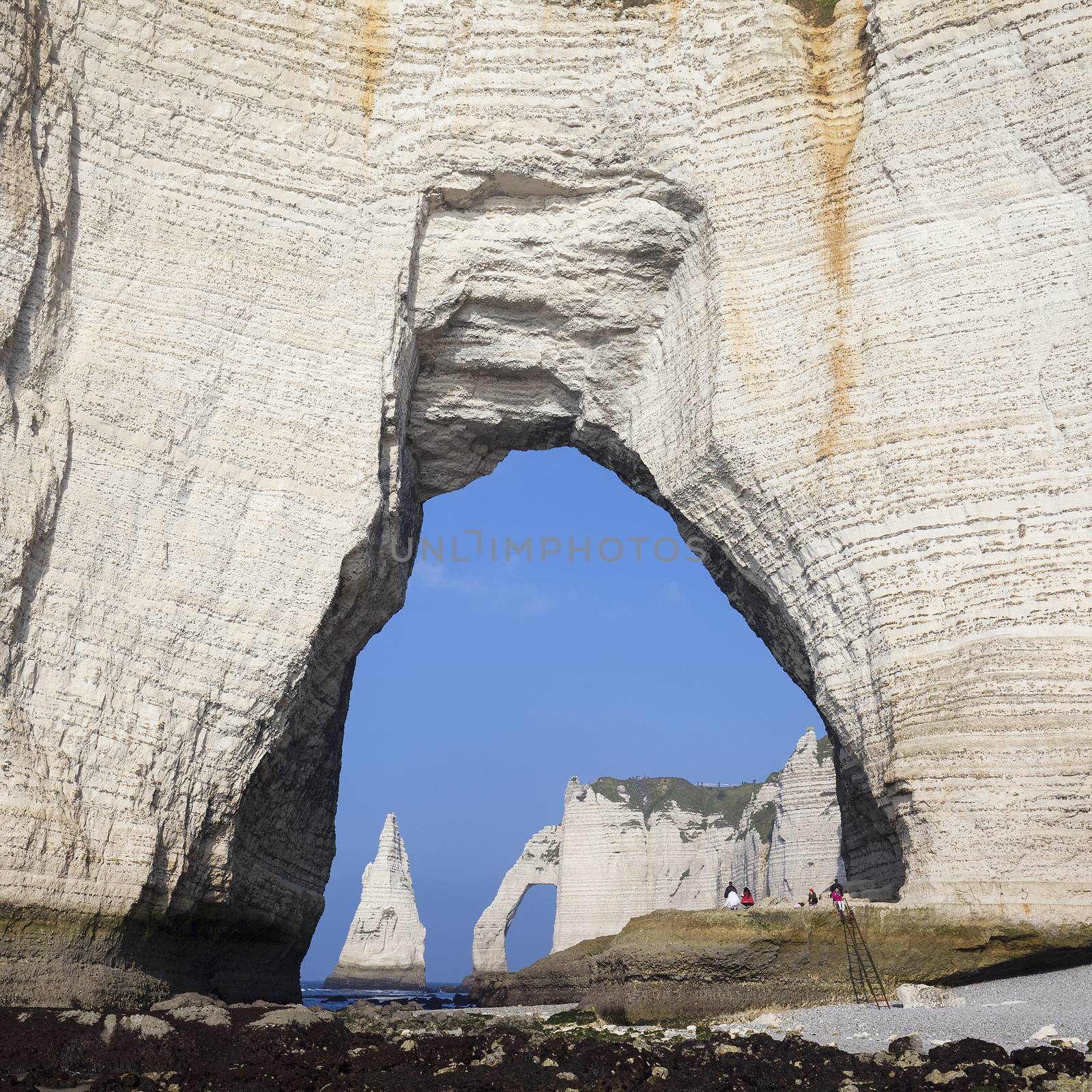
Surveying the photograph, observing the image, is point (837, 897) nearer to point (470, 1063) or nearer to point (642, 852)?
point (470, 1063)

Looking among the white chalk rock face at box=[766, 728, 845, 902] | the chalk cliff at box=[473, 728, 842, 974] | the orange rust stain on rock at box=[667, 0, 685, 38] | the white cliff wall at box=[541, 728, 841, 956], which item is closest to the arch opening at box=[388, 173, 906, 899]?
the orange rust stain on rock at box=[667, 0, 685, 38]

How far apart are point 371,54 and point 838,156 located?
5.61 meters

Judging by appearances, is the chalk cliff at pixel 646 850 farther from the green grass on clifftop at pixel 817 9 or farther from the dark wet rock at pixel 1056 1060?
the dark wet rock at pixel 1056 1060

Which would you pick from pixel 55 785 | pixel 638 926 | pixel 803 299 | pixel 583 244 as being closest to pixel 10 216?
pixel 55 785

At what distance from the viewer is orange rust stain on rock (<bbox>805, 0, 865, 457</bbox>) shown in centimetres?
1187

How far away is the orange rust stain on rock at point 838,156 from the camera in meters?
11.9

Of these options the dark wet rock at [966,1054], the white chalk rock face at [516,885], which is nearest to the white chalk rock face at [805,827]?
the white chalk rock face at [516,885]

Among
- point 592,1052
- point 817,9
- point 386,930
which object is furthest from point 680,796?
point 592,1052

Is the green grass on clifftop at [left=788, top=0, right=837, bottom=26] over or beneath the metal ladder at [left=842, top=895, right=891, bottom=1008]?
over

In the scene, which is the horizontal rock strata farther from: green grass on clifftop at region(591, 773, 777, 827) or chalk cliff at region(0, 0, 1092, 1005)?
green grass on clifftop at region(591, 773, 777, 827)

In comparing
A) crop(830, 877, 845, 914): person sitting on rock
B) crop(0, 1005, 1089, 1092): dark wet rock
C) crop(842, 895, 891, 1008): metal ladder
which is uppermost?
crop(830, 877, 845, 914): person sitting on rock

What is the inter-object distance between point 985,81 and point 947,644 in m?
5.80

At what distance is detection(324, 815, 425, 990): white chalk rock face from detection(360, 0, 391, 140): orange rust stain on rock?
30047 mm

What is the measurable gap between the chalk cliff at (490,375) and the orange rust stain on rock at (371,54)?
0.17 feet
